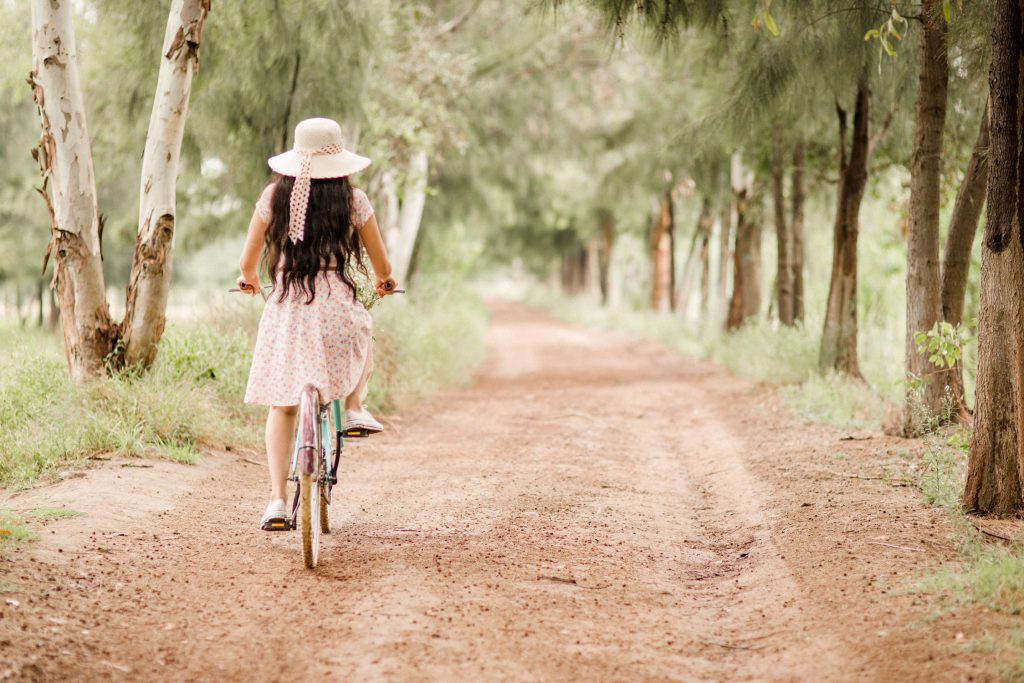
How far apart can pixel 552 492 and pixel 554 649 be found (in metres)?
3.02

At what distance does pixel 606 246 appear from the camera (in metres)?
34.0

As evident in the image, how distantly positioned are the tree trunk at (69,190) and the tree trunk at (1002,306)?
6.59 metres

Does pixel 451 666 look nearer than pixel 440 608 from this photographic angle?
Yes

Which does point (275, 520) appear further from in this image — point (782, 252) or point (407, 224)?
point (407, 224)

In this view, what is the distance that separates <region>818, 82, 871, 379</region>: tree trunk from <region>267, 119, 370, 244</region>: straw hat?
7182 mm

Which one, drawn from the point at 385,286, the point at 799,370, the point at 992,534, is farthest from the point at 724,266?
the point at 385,286

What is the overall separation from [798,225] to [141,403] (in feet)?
33.6

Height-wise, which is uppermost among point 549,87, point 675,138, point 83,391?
point 549,87

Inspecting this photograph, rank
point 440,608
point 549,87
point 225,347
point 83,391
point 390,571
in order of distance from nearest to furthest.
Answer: point 440,608
point 390,571
point 83,391
point 225,347
point 549,87

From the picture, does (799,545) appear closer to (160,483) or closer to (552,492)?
(552,492)

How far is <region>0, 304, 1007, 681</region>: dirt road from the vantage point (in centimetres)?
393

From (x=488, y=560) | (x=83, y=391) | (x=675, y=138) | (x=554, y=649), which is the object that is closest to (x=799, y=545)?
(x=488, y=560)

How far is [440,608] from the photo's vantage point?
4.51 metres

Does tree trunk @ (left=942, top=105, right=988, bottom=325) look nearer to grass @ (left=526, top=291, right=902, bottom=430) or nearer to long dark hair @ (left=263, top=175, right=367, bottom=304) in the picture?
grass @ (left=526, top=291, right=902, bottom=430)
